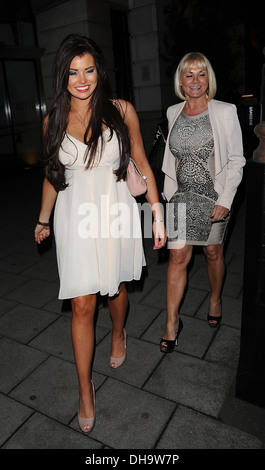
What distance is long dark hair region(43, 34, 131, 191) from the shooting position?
84.0 inches

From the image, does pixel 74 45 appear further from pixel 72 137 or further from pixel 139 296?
pixel 139 296

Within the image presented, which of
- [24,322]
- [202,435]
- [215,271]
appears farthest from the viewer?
[24,322]

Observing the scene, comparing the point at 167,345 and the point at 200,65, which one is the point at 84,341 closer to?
the point at 167,345

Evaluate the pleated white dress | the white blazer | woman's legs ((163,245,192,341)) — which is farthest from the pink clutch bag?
woman's legs ((163,245,192,341))

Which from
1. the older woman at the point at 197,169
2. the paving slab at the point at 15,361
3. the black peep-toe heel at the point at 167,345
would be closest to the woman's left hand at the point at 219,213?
the older woman at the point at 197,169

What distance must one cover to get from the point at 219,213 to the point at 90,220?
1018 millimetres

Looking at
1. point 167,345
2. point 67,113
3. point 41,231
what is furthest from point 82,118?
point 167,345

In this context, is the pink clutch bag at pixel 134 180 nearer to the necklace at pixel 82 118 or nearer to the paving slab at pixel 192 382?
the necklace at pixel 82 118

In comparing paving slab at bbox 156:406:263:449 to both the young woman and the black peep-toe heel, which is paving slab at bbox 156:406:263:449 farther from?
the black peep-toe heel

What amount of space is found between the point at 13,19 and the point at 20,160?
12.0 ft

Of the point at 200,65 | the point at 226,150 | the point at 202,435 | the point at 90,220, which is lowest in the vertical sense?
the point at 202,435

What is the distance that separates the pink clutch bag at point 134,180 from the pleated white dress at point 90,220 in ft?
0.13

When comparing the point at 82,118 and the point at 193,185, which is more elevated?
the point at 82,118

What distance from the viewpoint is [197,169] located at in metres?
2.79
